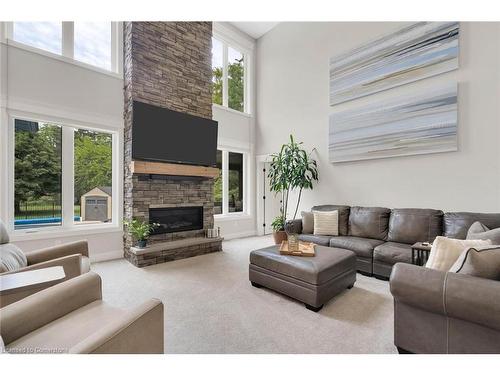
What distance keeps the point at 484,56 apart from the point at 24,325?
5.32 meters

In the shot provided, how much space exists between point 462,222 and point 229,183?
4358 millimetres

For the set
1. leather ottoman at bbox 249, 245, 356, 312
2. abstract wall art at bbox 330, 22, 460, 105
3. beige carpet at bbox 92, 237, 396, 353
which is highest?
abstract wall art at bbox 330, 22, 460, 105

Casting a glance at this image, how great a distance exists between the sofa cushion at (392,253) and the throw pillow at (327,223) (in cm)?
85

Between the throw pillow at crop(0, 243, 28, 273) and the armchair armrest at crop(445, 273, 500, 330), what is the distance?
9.10 feet

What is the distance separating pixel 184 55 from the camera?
Result: 4.56 m

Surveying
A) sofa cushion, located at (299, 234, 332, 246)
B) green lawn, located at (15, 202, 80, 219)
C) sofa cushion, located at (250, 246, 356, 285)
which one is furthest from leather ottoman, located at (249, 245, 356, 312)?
green lawn, located at (15, 202, 80, 219)

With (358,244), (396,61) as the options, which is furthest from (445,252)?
(396,61)

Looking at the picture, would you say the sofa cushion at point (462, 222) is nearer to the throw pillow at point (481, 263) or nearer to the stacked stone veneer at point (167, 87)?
the throw pillow at point (481, 263)

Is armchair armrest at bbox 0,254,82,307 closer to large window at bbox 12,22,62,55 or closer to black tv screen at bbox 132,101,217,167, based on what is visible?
black tv screen at bbox 132,101,217,167

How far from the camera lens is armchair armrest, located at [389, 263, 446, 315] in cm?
139

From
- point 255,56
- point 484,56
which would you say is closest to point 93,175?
point 255,56

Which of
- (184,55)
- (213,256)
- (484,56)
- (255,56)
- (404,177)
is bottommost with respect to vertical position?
(213,256)

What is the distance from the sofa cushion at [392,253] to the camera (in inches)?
116
